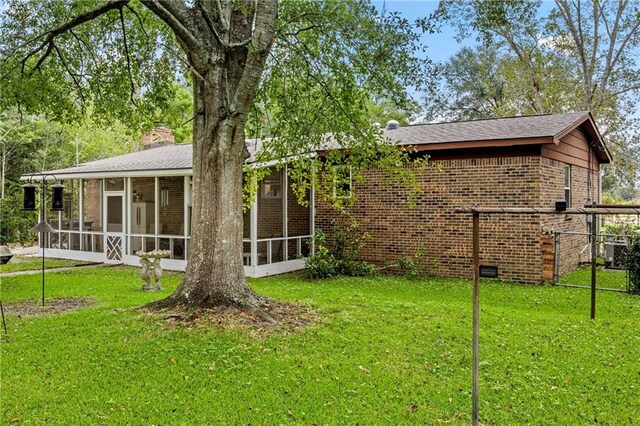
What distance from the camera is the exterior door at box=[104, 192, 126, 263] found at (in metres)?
14.8

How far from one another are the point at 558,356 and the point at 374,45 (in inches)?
199

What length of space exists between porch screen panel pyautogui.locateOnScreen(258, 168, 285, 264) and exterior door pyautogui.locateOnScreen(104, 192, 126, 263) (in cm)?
450

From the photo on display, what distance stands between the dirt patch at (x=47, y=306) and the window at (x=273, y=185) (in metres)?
5.32

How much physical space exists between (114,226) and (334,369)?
40.1 ft

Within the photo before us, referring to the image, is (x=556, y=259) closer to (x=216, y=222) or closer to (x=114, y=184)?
(x=216, y=222)

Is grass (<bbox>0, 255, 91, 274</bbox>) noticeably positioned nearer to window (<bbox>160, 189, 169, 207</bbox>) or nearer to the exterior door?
the exterior door

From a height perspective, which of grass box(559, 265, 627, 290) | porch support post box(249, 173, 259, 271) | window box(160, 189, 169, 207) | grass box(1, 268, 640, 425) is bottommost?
grass box(1, 268, 640, 425)

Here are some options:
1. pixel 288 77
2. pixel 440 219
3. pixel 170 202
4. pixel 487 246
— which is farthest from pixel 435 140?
pixel 170 202

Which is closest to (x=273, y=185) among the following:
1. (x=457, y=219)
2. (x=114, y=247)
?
(x=457, y=219)

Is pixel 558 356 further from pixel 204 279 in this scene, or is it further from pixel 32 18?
pixel 32 18

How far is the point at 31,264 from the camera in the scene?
14.5m

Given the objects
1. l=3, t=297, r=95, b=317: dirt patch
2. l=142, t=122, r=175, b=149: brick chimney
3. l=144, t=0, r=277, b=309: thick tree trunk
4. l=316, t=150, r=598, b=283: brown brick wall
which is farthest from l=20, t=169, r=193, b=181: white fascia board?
l=144, t=0, r=277, b=309: thick tree trunk

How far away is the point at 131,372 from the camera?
4965mm

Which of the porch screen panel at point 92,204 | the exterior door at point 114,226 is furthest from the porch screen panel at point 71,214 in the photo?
the exterior door at point 114,226
